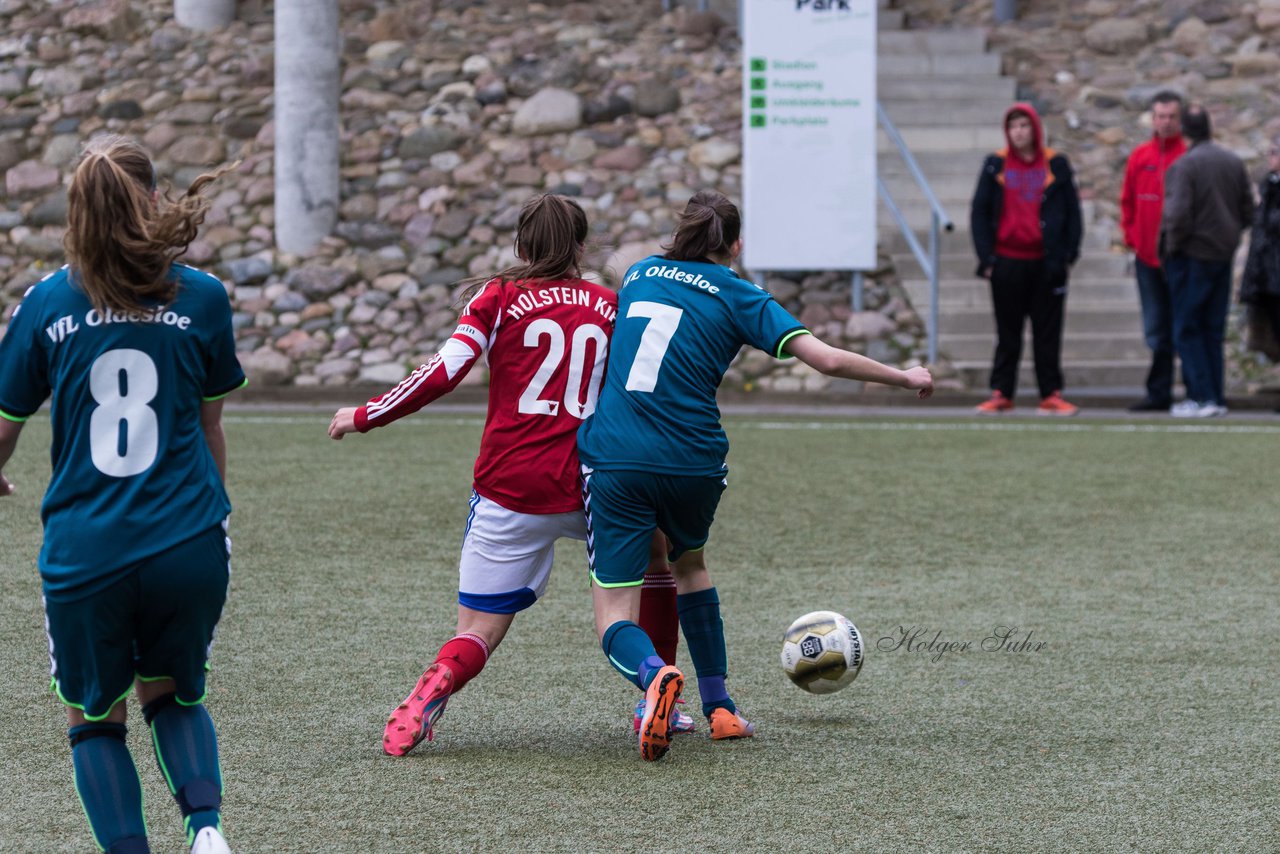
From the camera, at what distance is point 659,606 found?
5062mm

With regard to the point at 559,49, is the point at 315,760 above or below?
below

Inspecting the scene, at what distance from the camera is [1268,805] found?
4.19m

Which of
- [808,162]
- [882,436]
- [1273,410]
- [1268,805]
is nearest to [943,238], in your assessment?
[808,162]

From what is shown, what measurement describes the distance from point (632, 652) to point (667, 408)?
635 mm

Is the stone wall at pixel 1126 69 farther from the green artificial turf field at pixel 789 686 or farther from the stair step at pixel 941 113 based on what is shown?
the green artificial turf field at pixel 789 686

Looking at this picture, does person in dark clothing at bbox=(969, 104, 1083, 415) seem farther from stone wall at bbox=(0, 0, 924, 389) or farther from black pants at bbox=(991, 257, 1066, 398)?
stone wall at bbox=(0, 0, 924, 389)

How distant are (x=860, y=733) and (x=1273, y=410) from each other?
10.0 m

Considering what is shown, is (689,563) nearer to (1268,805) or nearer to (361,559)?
(1268,805)

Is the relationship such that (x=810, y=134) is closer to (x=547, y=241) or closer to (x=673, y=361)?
(x=547, y=241)

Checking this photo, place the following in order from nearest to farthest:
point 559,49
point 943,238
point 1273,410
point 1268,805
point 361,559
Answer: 1. point 1268,805
2. point 361,559
3. point 1273,410
4. point 943,238
5. point 559,49

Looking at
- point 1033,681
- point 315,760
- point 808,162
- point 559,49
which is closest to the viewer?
point 315,760

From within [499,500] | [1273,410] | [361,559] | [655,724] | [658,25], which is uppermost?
[658,25]

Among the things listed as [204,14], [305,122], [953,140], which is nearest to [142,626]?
[305,122]

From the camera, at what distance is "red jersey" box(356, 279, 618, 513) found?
471cm
